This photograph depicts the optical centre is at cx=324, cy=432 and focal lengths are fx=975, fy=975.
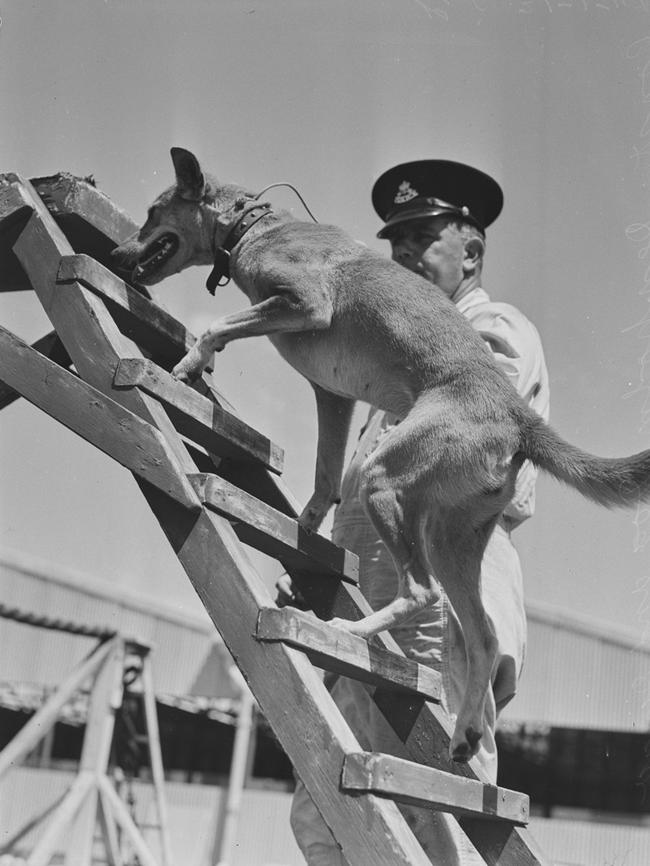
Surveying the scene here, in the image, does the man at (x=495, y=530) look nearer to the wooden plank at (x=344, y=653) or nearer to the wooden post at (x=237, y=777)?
the wooden plank at (x=344, y=653)

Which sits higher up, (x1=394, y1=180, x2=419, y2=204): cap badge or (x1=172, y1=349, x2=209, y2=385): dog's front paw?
(x1=394, y1=180, x2=419, y2=204): cap badge

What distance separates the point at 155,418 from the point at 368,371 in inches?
34.2

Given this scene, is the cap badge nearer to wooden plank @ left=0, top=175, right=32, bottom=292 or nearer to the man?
the man

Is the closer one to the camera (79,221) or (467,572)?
(467,572)

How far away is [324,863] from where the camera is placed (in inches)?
135

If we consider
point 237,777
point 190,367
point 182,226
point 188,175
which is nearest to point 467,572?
point 190,367

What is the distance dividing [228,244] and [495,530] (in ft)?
4.77

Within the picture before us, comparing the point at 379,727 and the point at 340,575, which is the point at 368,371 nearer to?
the point at 340,575

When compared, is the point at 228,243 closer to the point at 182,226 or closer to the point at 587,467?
the point at 182,226

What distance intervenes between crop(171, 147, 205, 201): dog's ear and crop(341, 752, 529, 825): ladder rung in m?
2.24

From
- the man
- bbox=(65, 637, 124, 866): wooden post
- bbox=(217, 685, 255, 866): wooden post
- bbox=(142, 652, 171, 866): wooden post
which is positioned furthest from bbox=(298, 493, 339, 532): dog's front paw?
bbox=(217, 685, 255, 866): wooden post

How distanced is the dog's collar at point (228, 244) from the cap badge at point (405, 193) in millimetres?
796

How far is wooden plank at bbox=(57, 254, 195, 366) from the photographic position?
304cm

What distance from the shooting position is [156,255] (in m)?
3.63
